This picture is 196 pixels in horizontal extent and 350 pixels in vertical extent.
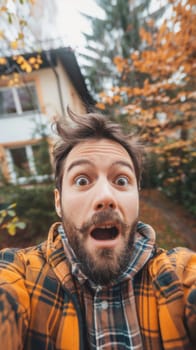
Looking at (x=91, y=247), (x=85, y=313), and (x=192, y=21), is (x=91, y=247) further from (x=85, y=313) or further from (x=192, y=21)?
(x=192, y=21)

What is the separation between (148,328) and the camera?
82cm

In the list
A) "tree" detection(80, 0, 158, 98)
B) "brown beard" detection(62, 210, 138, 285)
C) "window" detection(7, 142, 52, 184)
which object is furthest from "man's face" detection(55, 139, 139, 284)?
"tree" detection(80, 0, 158, 98)

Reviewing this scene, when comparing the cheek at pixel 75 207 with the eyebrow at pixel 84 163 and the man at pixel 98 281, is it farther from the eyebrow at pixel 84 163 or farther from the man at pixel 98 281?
the eyebrow at pixel 84 163

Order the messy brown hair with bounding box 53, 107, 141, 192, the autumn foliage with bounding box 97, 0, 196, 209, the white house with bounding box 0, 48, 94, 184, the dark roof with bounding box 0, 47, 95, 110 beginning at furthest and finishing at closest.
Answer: the white house with bounding box 0, 48, 94, 184 → the dark roof with bounding box 0, 47, 95, 110 → the autumn foliage with bounding box 97, 0, 196, 209 → the messy brown hair with bounding box 53, 107, 141, 192

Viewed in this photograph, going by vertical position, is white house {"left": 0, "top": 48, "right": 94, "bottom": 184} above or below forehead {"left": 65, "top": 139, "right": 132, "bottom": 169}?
above

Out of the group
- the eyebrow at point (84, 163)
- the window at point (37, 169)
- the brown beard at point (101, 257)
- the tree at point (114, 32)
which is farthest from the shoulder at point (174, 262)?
the tree at point (114, 32)

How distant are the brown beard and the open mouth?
1.7 inches

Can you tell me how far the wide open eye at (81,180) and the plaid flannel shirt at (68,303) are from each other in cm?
40

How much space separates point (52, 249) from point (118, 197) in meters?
0.46

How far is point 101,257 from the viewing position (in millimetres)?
844

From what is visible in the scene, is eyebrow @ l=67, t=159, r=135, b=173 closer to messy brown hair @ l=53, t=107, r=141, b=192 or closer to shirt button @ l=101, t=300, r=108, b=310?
messy brown hair @ l=53, t=107, r=141, b=192

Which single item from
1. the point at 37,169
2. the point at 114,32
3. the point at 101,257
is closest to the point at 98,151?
the point at 101,257

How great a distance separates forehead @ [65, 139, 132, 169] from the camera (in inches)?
39.9

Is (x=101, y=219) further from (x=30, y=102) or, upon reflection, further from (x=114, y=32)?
(x=114, y=32)
